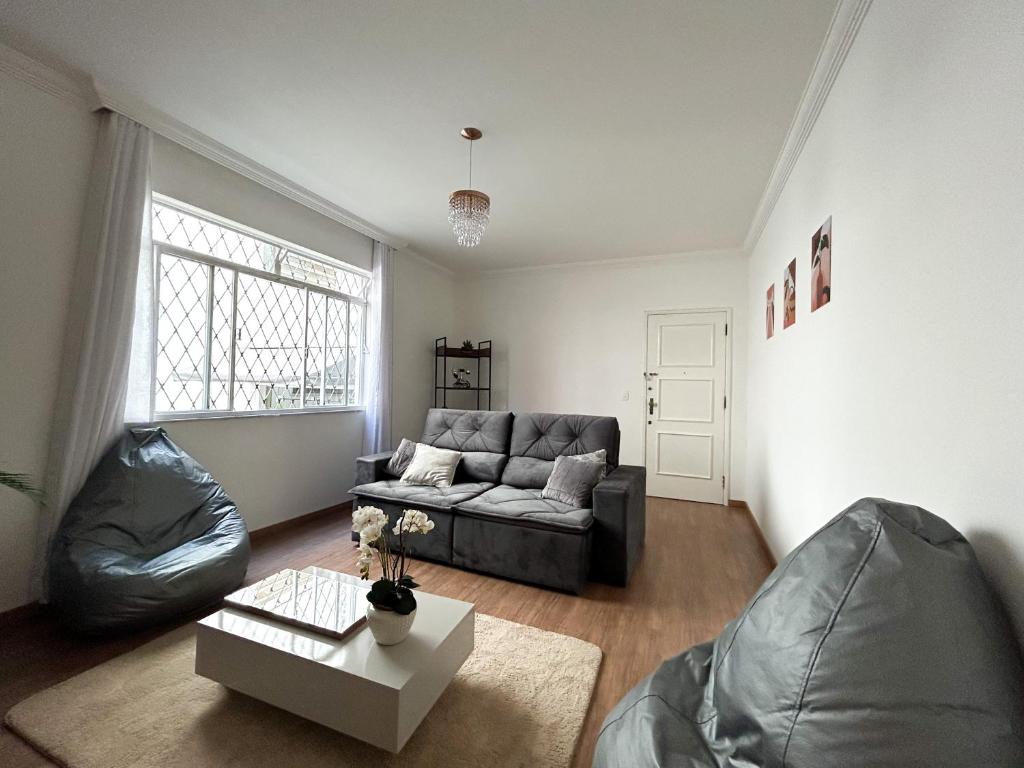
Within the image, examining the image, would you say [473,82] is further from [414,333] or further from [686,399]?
[686,399]

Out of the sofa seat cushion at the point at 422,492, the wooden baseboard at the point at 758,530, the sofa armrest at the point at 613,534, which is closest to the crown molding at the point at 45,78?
the sofa seat cushion at the point at 422,492

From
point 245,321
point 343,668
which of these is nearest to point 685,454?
point 343,668

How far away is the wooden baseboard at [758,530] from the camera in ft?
9.34

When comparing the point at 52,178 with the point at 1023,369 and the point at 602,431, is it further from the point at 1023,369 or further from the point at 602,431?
the point at 1023,369

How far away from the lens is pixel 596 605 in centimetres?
228

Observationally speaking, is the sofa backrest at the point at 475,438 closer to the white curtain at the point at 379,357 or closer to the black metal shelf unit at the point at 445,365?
the white curtain at the point at 379,357

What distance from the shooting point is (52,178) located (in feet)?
6.83

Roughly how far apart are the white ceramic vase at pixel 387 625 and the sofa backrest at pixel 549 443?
5.70ft

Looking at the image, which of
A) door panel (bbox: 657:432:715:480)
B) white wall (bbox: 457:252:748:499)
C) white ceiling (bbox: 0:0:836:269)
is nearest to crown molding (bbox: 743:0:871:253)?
white ceiling (bbox: 0:0:836:269)

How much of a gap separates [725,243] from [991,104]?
359 cm

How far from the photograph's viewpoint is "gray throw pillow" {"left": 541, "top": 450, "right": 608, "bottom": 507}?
8.80ft

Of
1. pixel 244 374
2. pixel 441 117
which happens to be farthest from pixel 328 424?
pixel 441 117

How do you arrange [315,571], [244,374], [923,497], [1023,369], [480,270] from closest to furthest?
[1023,369] → [923,497] → [315,571] → [244,374] → [480,270]

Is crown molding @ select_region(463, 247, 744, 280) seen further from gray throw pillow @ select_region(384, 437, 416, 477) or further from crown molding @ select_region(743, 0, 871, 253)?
gray throw pillow @ select_region(384, 437, 416, 477)
